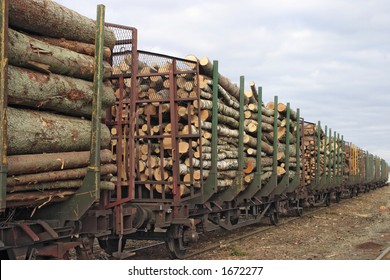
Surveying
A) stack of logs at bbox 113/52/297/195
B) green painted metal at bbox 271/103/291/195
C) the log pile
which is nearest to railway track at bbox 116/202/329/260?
green painted metal at bbox 271/103/291/195

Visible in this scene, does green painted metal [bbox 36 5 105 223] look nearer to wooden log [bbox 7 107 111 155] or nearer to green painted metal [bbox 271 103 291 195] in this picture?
wooden log [bbox 7 107 111 155]

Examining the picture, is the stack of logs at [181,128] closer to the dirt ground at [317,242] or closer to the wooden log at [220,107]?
the wooden log at [220,107]

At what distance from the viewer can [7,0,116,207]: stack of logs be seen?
5000mm

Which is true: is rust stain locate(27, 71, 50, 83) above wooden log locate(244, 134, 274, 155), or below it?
above

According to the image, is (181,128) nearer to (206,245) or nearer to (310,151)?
(206,245)

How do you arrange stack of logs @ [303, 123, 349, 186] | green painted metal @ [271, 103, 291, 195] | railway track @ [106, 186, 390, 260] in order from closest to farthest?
railway track @ [106, 186, 390, 260]
green painted metal @ [271, 103, 291, 195]
stack of logs @ [303, 123, 349, 186]

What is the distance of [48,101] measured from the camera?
5.43 meters

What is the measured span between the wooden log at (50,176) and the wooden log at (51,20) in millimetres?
1583

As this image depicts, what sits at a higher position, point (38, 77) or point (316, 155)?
Result: point (38, 77)

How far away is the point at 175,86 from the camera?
28.9 ft

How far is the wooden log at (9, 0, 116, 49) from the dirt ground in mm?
4890

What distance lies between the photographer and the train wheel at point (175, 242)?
8874 millimetres

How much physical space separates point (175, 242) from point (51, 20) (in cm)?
495

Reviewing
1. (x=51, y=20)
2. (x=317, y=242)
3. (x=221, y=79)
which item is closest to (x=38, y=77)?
(x=51, y=20)
